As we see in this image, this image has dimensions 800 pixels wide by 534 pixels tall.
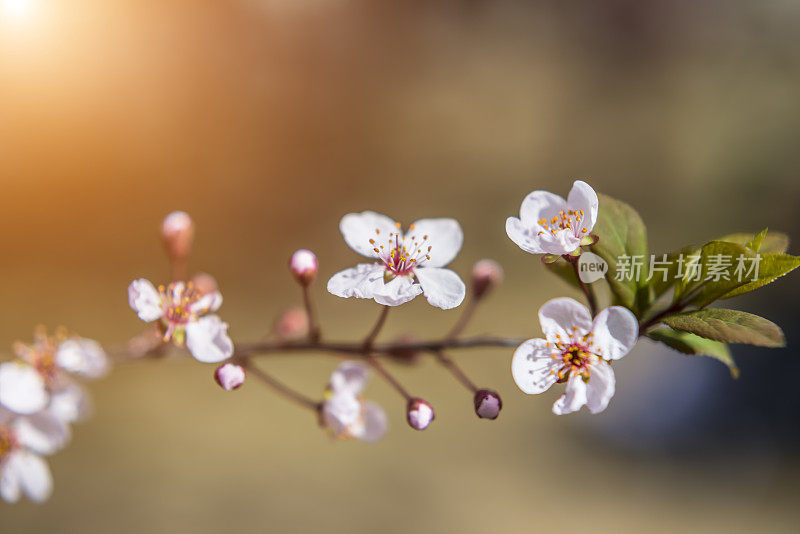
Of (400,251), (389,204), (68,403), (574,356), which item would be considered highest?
(389,204)

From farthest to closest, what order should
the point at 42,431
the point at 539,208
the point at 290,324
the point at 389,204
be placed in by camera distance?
the point at 389,204 → the point at 290,324 → the point at 42,431 → the point at 539,208

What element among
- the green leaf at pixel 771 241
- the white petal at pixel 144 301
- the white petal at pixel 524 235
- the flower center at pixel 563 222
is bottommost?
the white petal at pixel 144 301

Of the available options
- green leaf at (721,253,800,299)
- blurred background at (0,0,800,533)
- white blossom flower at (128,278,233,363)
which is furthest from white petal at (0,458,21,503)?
blurred background at (0,0,800,533)

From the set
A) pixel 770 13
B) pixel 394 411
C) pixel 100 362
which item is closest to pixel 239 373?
pixel 100 362

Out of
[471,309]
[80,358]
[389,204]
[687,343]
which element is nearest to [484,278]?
[471,309]

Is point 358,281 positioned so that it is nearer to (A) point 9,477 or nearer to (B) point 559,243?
(B) point 559,243

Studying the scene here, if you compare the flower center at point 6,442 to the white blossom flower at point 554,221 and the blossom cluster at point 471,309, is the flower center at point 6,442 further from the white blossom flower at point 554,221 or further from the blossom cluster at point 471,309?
the white blossom flower at point 554,221

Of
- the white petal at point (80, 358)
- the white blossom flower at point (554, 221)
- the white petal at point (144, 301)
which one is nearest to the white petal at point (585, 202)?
the white blossom flower at point (554, 221)
